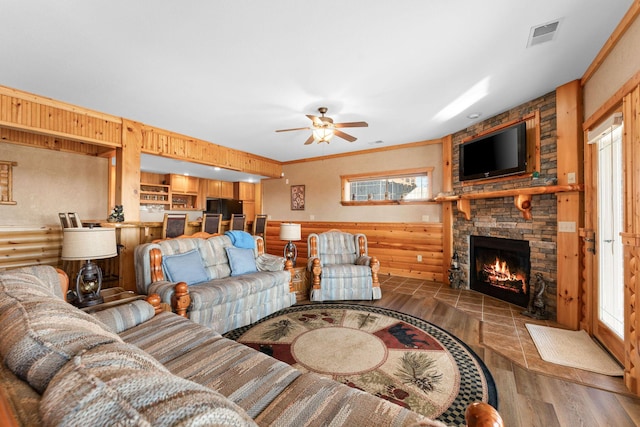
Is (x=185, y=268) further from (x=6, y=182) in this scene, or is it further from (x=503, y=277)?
(x=6, y=182)

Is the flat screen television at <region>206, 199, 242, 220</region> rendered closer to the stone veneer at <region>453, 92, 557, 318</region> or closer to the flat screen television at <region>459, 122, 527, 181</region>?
the flat screen television at <region>459, 122, 527, 181</region>

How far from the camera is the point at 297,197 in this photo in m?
6.63

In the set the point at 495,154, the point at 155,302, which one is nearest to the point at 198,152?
the point at 155,302

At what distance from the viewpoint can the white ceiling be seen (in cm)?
187

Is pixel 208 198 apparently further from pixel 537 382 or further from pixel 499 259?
pixel 537 382

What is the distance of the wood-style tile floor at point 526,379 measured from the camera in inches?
63.7

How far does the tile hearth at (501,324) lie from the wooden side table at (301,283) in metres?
1.26

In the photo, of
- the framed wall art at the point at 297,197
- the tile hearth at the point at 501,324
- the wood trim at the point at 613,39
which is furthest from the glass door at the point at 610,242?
the framed wall art at the point at 297,197

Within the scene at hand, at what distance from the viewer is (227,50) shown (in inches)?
90.7

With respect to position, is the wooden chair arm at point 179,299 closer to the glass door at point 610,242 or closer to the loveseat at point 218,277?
the loveseat at point 218,277

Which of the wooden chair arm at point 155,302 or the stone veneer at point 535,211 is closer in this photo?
the wooden chair arm at point 155,302

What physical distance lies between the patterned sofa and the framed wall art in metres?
5.18

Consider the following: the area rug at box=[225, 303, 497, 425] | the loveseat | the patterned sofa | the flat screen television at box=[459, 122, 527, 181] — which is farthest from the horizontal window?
the patterned sofa

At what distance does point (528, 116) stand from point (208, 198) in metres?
7.95
